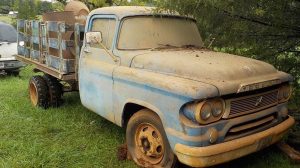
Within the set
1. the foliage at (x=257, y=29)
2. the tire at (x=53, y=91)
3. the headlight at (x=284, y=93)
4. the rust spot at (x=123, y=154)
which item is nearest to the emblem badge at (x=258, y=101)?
the headlight at (x=284, y=93)

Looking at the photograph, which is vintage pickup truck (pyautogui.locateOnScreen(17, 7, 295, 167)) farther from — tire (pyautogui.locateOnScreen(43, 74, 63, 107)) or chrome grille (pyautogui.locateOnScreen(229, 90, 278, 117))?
tire (pyautogui.locateOnScreen(43, 74, 63, 107))

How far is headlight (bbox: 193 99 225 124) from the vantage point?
364cm

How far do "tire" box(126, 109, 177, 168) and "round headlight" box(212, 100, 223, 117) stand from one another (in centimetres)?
67

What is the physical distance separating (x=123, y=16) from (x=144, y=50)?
2.08 ft

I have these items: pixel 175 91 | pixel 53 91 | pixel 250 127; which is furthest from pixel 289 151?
pixel 53 91

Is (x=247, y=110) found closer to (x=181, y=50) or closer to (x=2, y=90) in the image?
(x=181, y=50)

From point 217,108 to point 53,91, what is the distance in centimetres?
427

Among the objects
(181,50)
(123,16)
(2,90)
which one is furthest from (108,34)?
(2,90)

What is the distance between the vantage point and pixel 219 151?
3.69 metres

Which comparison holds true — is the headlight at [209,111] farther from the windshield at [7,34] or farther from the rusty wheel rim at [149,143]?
the windshield at [7,34]

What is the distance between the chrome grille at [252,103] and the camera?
12.9ft

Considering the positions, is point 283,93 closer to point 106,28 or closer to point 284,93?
point 284,93

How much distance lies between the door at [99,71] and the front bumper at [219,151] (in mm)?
1586

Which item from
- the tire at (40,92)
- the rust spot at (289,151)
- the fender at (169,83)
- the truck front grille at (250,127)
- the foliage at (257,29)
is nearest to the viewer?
the fender at (169,83)
